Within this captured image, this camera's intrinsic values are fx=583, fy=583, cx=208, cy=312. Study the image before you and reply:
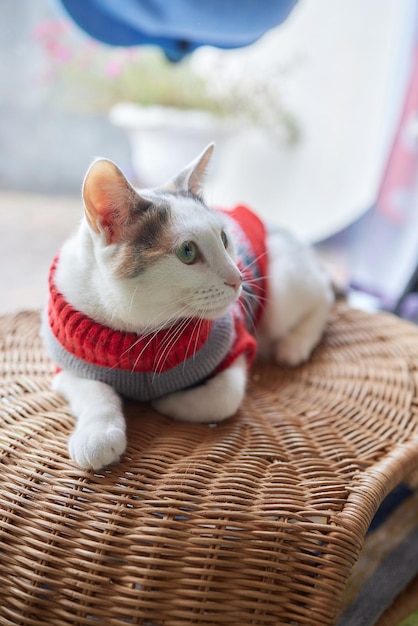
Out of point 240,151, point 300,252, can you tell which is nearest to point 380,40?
point 240,151

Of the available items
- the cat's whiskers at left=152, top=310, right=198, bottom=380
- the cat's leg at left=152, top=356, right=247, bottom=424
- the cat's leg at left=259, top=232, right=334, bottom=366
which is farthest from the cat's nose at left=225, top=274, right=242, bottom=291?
the cat's leg at left=259, top=232, right=334, bottom=366

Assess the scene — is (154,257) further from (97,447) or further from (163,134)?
(163,134)

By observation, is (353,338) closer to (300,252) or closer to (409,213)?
(300,252)

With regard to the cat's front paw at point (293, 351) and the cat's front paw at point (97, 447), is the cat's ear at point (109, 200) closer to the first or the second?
the cat's front paw at point (97, 447)

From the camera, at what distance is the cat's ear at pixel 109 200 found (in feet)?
2.67

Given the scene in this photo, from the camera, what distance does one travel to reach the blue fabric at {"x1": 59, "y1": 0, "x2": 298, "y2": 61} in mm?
1317

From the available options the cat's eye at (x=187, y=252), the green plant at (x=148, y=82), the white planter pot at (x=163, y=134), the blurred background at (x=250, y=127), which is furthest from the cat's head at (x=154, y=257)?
the white planter pot at (x=163, y=134)

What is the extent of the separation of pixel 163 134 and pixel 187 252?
4.65ft

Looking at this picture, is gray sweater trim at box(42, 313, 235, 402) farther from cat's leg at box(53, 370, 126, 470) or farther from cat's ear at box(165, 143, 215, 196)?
cat's ear at box(165, 143, 215, 196)

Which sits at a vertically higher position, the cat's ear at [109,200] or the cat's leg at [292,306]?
the cat's ear at [109,200]

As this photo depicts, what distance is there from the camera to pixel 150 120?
6.91 feet

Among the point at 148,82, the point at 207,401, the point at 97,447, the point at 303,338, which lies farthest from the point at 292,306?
the point at 148,82

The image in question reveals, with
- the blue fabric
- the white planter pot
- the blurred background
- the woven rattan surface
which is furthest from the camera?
the white planter pot

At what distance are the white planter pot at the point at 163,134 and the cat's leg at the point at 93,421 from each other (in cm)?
125
